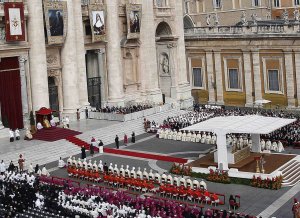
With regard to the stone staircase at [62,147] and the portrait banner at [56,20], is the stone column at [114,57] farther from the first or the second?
the portrait banner at [56,20]

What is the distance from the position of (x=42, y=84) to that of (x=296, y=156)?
24200 millimetres

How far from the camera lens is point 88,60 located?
5797 cm

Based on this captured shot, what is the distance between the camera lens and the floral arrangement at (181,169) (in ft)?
115

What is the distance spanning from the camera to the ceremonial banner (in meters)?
46.0

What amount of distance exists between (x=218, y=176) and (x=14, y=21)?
24.0 metres

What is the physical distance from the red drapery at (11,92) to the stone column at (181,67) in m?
21.5

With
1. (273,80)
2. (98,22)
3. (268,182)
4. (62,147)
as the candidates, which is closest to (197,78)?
(273,80)

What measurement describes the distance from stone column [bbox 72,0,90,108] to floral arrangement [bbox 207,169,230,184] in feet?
77.2

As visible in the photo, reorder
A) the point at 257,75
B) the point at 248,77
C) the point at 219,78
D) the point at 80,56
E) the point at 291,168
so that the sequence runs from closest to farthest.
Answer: the point at 291,168
the point at 80,56
the point at 257,75
the point at 248,77
the point at 219,78

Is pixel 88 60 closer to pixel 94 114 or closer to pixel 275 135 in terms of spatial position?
pixel 94 114

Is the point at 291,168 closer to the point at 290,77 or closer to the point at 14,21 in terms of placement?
the point at 290,77

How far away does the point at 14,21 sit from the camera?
46.5m

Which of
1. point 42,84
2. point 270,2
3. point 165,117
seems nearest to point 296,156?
point 165,117

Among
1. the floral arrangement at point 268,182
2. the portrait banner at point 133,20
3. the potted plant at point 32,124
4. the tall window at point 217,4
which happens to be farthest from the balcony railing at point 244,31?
the floral arrangement at point 268,182
